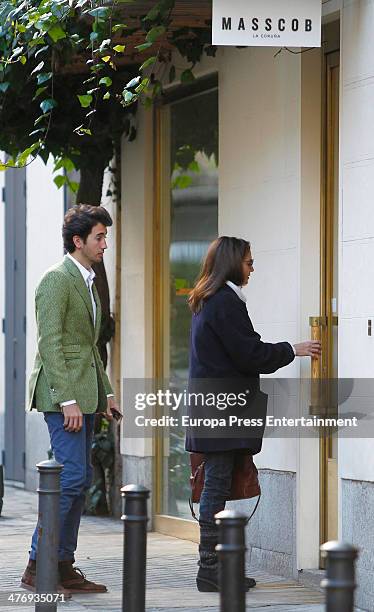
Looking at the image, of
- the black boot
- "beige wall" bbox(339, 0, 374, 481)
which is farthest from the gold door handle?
the black boot

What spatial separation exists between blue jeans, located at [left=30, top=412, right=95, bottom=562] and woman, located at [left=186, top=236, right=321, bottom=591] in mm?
611

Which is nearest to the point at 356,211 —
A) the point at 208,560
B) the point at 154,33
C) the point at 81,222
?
the point at 81,222

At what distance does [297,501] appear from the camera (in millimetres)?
7910

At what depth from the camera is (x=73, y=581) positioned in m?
7.28

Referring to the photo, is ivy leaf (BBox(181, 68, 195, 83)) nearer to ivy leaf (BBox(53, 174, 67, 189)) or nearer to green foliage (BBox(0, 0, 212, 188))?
green foliage (BBox(0, 0, 212, 188))

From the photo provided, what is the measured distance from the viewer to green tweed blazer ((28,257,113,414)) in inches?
279

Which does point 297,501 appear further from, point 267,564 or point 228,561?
point 228,561

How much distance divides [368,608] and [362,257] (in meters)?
1.80

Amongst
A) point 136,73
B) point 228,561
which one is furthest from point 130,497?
point 136,73

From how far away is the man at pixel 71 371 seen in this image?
709cm

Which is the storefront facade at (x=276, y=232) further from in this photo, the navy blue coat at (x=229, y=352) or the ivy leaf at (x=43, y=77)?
the ivy leaf at (x=43, y=77)

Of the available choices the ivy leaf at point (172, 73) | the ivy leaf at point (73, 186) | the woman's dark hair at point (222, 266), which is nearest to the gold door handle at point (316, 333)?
the woman's dark hair at point (222, 266)

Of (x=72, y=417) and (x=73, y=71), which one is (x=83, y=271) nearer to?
(x=72, y=417)

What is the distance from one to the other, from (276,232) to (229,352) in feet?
4.57
